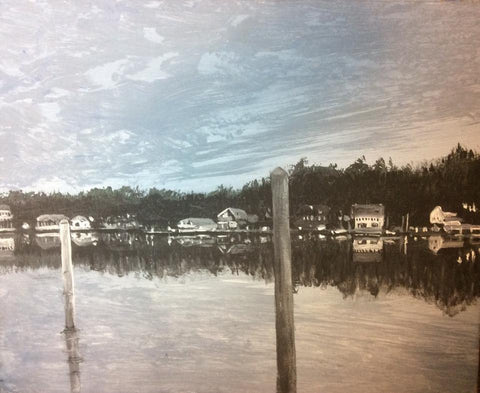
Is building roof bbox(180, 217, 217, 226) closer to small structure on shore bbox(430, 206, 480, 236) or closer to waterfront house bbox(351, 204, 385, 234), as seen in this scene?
waterfront house bbox(351, 204, 385, 234)

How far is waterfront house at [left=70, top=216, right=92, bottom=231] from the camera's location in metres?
1.51

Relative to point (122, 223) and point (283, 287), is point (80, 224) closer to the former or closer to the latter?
point (122, 223)

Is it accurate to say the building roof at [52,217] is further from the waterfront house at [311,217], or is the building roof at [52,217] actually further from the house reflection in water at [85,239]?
the waterfront house at [311,217]

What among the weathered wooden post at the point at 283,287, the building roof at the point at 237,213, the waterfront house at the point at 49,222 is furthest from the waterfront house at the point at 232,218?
the waterfront house at the point at 49,222

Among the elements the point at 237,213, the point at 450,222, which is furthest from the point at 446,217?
the point at 237,213

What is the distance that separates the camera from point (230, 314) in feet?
4.97

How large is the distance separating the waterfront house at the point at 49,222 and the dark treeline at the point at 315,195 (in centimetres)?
2

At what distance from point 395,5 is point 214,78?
25.0 inches

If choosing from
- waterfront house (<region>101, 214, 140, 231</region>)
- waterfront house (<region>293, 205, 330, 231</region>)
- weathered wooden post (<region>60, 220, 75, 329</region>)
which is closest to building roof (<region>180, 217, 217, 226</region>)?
waterfront house (<region>101, 214, 140, 231</region>)

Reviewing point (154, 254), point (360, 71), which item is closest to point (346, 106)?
point (360, 71)

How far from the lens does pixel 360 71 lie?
1.46 m

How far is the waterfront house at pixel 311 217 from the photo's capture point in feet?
4.89

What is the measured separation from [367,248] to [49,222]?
1.10 m

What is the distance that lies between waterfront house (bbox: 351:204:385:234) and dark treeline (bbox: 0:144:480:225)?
0.02 metres
